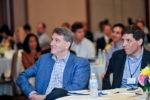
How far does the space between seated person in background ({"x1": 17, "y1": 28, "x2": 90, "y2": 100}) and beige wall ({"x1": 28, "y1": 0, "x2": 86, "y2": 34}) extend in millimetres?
8473

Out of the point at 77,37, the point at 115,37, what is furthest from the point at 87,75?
the point at 77,37

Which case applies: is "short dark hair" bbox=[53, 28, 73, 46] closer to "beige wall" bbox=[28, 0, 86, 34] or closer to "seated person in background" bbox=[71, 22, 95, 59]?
"seated person in background" bbox=[71, 22, 95, 59]

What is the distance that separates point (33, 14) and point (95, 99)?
31.7 ft

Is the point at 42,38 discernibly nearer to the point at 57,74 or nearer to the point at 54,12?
the point at 54,12

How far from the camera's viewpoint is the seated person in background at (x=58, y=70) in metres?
3.54

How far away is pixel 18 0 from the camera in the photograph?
12.0 m

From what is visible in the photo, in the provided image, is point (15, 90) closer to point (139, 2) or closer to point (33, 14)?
point (33, 14)

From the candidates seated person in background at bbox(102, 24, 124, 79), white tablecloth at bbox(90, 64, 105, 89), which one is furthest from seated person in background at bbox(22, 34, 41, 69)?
seated person in background at bbox(102, 24, 124, 79)

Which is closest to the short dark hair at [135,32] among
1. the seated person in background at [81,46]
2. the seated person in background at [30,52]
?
the seated person in background at [30,52]

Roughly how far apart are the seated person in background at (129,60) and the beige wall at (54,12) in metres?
8.55

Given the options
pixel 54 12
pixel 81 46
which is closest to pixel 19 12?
pixel 54 12

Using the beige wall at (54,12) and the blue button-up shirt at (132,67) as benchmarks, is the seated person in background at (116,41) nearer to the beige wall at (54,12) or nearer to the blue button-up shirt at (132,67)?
the blue button-up shirt at (132,67)

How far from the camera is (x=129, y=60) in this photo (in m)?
3.71

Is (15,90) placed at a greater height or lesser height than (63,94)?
lesser
